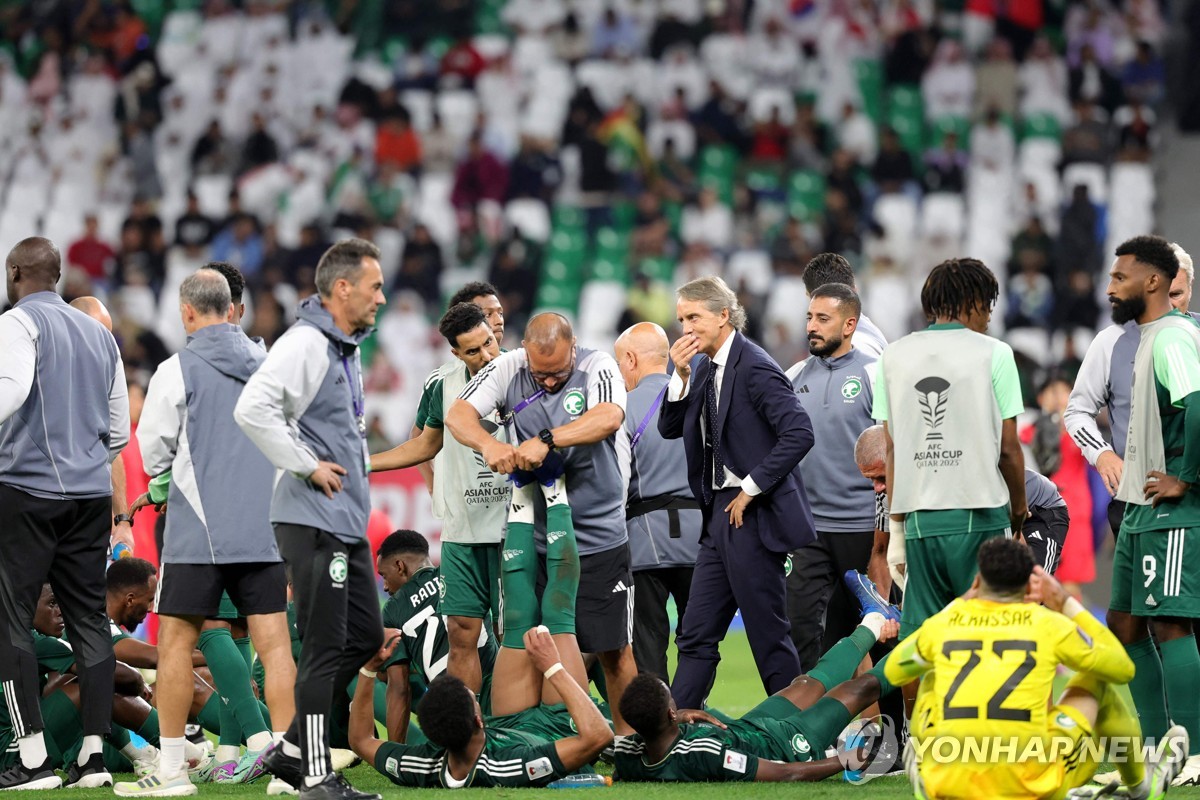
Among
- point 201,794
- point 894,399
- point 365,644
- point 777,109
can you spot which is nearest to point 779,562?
point 894,399

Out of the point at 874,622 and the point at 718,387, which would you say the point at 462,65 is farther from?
the point at 874,622

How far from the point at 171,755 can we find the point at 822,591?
337cm

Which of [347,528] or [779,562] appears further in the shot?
[779,562]

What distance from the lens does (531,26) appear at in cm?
2414

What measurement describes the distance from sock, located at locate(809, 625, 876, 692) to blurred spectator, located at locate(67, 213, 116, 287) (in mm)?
15925

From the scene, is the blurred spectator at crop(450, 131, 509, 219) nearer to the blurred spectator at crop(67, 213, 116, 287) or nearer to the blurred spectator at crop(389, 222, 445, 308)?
the blurred spectator at crop(389, 222, 445, 308)

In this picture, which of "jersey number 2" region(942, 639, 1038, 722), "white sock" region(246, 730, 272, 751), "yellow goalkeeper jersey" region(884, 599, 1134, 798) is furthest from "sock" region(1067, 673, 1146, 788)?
"white sock" region(246, 730, 272, 751)

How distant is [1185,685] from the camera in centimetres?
653

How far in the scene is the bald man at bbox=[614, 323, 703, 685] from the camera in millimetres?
8789

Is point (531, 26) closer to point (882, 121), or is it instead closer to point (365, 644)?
point (882, 121)

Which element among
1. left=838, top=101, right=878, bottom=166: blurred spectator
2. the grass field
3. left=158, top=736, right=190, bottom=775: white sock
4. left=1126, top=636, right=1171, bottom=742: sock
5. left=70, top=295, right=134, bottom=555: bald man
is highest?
left=838, top=101, right=878, bottom=166: blurred spectator

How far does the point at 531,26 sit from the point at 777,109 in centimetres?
431

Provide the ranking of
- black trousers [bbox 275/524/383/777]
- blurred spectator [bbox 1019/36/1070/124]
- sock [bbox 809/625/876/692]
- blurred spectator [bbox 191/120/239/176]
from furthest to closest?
blurred spectator [bbox 191/120/239/176], blurred spectator [bbox 1019/36/1070/124], sock [bbox 809/625/876/692], black trousers [bbox 275/524/383/777]

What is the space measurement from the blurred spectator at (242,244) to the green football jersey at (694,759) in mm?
15231
